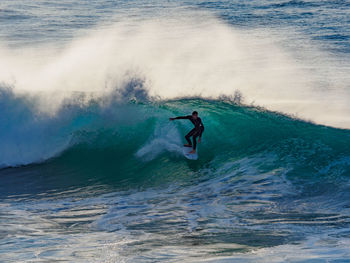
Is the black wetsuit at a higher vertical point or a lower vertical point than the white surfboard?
higher

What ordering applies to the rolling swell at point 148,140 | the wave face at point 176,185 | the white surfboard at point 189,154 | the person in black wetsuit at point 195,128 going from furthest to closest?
the white surfboard at point 189,154
the rolling swell at point 148,140
the person in black wetsuit at point 195,128
the wave face at point 176,185

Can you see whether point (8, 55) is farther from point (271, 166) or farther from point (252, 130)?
point (271, 166)

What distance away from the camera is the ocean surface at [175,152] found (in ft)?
23.5

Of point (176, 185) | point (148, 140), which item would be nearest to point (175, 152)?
point (148, 140)

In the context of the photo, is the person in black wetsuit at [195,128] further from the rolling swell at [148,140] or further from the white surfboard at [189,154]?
the rolling swell at [148,140]

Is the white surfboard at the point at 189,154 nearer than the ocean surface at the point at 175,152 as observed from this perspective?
No

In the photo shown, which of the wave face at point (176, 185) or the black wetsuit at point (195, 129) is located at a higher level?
the black wetsuit at point (195, 129)

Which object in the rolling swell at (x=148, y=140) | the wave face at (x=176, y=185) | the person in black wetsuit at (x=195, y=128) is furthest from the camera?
the rolling swell at (x=148, y=140)

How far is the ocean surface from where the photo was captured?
23.5ft

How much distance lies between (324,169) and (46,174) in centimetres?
612

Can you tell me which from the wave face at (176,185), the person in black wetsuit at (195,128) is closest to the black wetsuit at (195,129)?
the person in black wetsuit at (195,128)

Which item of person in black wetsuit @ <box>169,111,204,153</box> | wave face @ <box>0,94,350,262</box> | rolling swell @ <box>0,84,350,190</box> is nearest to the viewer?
wave face @ <box>0,94,350,262</box>

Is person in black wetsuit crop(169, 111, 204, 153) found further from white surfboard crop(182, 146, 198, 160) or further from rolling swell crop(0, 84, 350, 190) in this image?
rolling swell crop(0, 84, 350, 190)

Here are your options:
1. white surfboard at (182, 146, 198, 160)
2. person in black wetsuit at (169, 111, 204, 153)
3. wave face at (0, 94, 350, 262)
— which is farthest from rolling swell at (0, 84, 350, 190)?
person in black wetsuit at (169, 111, 204, 153)
